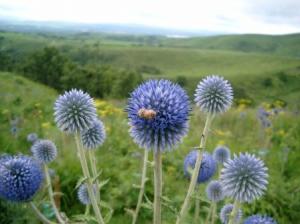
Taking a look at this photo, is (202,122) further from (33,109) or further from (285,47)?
(285,47)

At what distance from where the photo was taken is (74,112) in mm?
2738

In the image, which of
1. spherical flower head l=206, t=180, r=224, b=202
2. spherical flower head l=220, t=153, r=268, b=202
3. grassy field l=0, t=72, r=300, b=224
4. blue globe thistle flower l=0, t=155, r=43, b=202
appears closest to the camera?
spherical flower head l=220, t=153, r=268, b=202

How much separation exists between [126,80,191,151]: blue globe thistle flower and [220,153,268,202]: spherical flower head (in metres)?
0.40

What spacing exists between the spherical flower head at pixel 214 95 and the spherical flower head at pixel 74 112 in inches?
31.6

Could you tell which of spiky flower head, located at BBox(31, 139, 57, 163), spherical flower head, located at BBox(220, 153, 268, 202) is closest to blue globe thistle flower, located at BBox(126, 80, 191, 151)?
spherical flower head, located at BBox(220, 153, 268, 202)

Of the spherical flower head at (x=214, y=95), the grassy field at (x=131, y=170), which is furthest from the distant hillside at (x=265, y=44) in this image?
the spherical flower head at (x=214, y=95)

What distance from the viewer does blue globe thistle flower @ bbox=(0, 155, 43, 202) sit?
308 cm

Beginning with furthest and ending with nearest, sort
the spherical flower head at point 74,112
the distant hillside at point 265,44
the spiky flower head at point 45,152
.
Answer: the distant hillside at point 265,44
the spiky flower head at point 45,152
the spherical flower head at point 74,112

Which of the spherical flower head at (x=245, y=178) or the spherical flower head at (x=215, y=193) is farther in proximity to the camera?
the spherical flower head at (x=215, y=193)

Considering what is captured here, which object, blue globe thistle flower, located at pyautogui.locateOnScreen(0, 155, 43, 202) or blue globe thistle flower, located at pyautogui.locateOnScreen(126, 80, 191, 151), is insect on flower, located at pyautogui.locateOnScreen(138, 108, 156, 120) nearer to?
blue globe thistle flower, located at pyautogui.locateOnScreen(126, 80, 191, 151)

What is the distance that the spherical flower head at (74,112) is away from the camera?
268 centimetres

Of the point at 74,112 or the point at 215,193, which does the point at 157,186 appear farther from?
the point at 215,193

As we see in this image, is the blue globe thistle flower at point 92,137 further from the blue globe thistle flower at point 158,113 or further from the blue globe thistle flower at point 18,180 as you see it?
the blue globe thistle flower at point 158,113

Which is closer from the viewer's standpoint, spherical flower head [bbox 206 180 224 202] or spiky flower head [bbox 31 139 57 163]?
→ spherical flower head [bbox 206 180 224 202]
